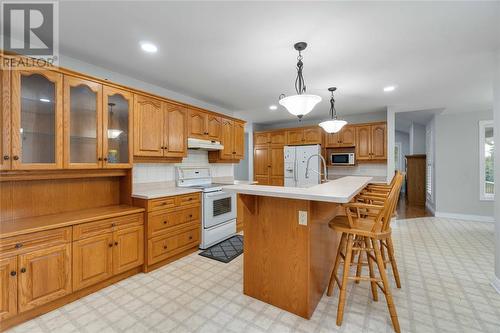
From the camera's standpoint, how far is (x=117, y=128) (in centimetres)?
273

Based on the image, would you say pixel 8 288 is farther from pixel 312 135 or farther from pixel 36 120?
pixel 312 135

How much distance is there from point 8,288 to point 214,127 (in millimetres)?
3082

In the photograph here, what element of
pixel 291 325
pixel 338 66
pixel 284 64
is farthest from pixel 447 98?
pixel 291 325

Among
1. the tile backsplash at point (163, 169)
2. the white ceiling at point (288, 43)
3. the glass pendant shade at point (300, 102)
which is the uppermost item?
the white ceiling at point (288, 43)

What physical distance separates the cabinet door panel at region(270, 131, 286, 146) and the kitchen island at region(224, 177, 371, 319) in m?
4.04

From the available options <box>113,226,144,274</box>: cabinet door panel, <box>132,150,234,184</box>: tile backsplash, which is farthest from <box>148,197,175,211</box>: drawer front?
<box>132,150,234,184</box>: tile backsplash

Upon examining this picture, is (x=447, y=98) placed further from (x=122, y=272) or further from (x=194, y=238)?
(x=122, y=272)

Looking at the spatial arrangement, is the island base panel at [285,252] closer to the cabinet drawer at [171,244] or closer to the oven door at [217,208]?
the cabinet drawer at [171,244]

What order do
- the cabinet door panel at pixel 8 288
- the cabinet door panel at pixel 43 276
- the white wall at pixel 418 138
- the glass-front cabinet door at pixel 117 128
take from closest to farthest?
the cabinet door panel at pixel 8 288 → the cabinet door panel at pixel 43 276 → the glass-front cabinet door at pixel 117 128 → the white wall at pixel 418 138

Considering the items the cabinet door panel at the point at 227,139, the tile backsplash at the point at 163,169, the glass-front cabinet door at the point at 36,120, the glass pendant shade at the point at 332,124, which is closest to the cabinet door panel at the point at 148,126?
the tile backsplash at the point at 163,169

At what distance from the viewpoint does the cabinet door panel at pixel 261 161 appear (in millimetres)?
6406

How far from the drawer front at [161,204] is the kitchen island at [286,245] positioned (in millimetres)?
1199

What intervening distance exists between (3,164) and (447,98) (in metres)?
6.20

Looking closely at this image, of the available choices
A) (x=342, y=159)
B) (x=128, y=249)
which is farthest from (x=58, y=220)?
(x=342, y=159)
